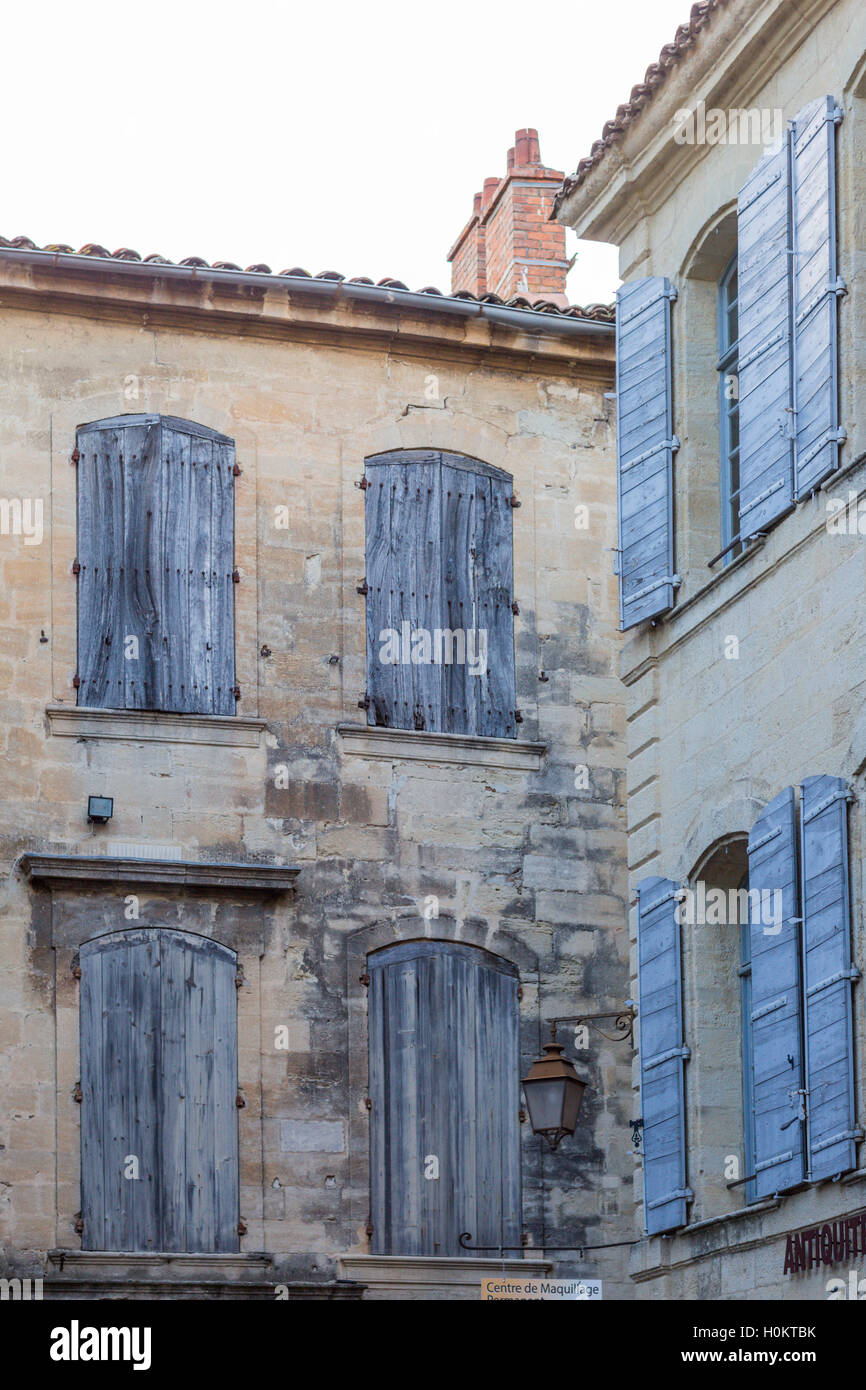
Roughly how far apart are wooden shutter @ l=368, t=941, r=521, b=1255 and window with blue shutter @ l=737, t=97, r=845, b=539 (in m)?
4.74

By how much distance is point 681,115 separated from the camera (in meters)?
14.2

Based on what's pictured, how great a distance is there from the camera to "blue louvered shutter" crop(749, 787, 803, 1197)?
12.2 m

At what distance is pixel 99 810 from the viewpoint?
16281 mm

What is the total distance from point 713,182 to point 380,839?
196 inches

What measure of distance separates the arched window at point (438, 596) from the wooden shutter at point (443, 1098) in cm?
162

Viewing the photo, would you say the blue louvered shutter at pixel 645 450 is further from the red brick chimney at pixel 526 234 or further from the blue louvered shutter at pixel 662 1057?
the red brick chimney at pixel 526 234

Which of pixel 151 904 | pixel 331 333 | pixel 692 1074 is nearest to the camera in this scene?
pixel 692 1074

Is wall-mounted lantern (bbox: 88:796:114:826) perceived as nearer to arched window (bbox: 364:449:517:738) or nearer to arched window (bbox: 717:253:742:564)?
arched window (bbox: 364:449:517:738)

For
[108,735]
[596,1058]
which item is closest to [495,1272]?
[596,1058]

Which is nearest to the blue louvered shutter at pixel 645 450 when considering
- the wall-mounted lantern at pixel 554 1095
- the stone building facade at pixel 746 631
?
the stone building facade at pixel 746 631

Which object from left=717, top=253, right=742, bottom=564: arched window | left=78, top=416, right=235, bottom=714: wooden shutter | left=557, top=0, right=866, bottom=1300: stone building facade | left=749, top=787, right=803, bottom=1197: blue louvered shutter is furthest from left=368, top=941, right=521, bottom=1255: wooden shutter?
left=749, top=787, right=803, bottom=1197: blue louvered shutter

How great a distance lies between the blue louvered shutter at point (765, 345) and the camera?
1296 centimetres

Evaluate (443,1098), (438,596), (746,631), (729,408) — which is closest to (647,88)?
(729,408)

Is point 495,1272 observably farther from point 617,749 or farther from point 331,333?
point 331,333
